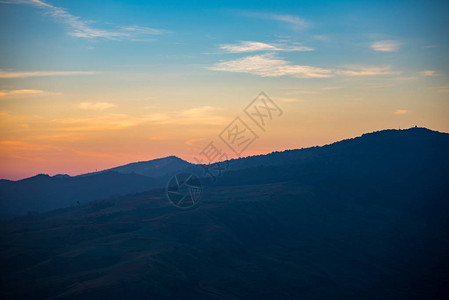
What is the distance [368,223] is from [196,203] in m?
69.5

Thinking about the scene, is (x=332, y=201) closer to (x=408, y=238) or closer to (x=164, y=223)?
(x=408, y=238)

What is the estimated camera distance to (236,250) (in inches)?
5477

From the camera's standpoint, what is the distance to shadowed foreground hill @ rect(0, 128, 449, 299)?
348 ft

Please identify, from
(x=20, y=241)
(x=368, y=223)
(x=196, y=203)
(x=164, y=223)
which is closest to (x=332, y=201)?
(x=368, y=223)

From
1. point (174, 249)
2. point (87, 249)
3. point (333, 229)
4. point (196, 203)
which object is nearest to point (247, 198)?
point (196, 203)

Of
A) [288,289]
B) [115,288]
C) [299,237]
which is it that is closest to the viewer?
[115,288]

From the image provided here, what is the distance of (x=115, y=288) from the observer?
95.7 meters

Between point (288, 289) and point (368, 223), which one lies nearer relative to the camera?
point (288, 289)

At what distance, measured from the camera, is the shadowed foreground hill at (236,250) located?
106062 mm

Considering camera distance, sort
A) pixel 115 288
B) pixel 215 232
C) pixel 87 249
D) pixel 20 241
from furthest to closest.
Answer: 1. pixel 215 232
2. pixel 20 241
3. pixel 87 249
4. pixel 115 288

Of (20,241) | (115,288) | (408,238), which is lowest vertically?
(408,238)

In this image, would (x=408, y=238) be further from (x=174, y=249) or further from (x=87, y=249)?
(x=87, y=249)

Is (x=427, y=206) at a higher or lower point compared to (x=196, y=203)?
lower

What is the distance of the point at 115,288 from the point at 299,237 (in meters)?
82.0
